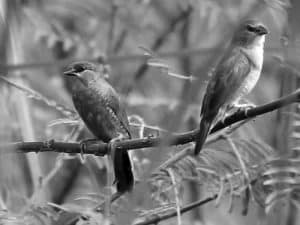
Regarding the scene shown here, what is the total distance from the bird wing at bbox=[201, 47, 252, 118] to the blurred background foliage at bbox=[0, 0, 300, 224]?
0.16 meters

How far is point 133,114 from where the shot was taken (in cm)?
505

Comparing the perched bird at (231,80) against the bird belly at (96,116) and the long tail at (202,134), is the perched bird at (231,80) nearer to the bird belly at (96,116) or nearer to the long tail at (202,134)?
the long tail at (202,134)

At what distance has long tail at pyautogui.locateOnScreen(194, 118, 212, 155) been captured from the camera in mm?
2414

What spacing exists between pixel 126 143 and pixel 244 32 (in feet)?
4.49

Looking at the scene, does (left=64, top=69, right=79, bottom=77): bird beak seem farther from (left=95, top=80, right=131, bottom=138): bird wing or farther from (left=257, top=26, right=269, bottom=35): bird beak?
(left=257, top=26, right=269, bottom=35): bird beak

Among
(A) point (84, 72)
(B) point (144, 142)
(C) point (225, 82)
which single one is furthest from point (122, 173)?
(A) point (84, 72)

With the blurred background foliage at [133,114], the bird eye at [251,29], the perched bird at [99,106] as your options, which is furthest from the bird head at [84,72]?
the bird eye at [251,29]

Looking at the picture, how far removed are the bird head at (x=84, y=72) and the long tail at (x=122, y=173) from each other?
78 cm

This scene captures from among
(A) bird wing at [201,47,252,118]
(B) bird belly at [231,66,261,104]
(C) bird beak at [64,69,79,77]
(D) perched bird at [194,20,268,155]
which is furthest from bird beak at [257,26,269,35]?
(C) bird beak at [64,69,79,77]

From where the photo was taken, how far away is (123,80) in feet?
21.1

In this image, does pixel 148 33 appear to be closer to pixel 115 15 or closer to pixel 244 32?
pixel 115 15

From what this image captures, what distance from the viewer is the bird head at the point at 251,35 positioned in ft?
11.3

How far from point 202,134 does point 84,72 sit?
1.68 metres

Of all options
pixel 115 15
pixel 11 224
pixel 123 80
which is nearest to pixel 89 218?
pixel 11 224
